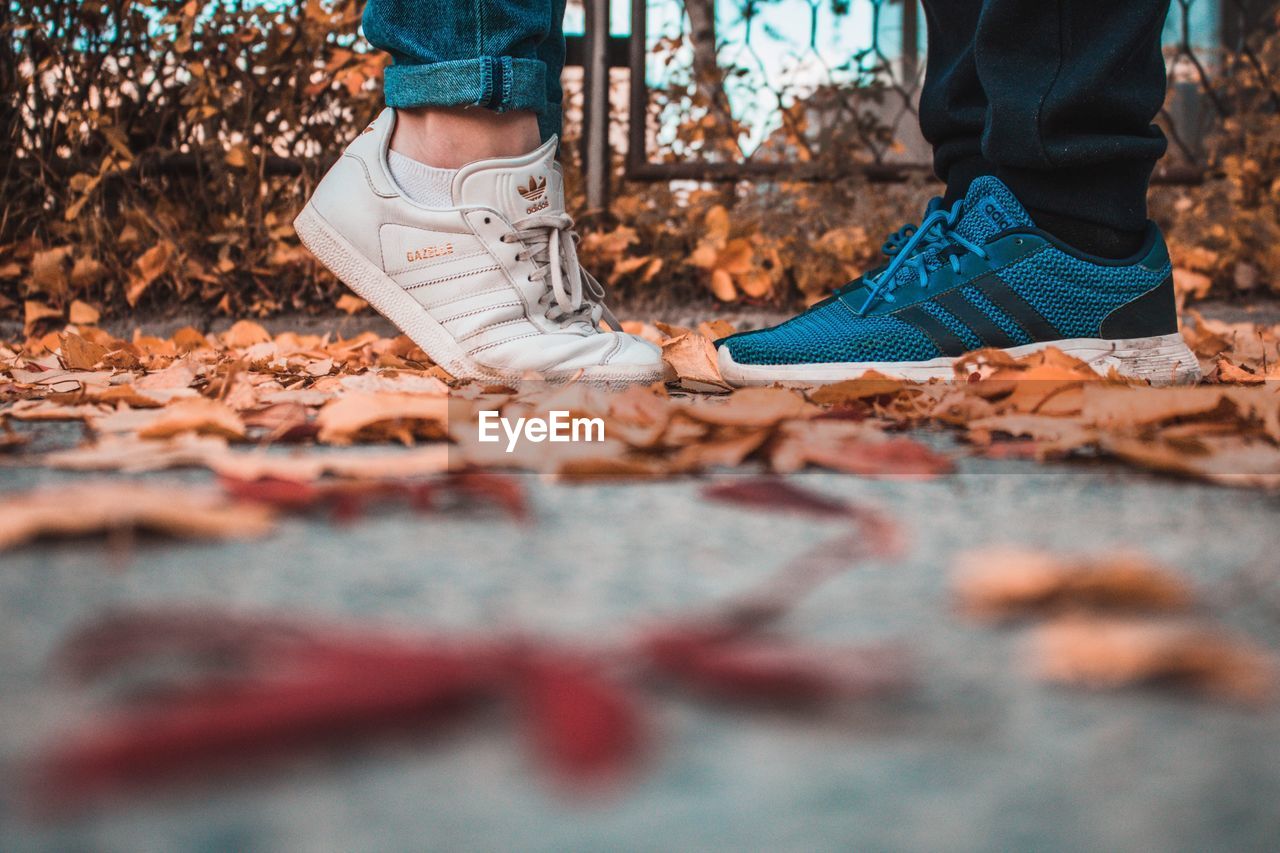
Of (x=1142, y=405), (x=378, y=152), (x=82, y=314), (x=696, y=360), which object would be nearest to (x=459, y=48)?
(x=378, y=152)

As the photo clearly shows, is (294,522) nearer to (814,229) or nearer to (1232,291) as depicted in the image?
(814,229)

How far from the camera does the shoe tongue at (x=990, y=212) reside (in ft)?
4.16

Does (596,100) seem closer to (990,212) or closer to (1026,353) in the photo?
(990,212)

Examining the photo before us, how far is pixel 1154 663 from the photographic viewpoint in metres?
0.36

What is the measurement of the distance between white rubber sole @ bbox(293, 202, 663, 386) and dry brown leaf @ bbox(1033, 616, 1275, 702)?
90cm

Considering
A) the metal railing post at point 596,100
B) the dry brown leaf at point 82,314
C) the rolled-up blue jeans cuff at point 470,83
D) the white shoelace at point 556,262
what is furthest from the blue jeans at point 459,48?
the dry brown leaf at point 82,314

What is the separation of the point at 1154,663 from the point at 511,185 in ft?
3.47

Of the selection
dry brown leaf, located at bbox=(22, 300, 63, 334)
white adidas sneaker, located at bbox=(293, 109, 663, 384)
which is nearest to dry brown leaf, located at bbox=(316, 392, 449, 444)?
white adidas sneaker, located at bbox=(293, 109, 663, 384)

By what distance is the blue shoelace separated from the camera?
1.28m

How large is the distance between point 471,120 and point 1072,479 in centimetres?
89

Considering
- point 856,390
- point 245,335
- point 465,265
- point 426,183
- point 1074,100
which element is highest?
point 1074,100

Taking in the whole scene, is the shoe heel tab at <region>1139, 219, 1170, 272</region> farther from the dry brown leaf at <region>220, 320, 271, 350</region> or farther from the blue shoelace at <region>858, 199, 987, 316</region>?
the dry brown leaf at <region>220, 320, 271, 350</region>

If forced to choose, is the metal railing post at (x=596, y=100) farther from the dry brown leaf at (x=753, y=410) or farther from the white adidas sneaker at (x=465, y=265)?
the dry brown leaf at (x=753, y=410)

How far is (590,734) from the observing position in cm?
32
